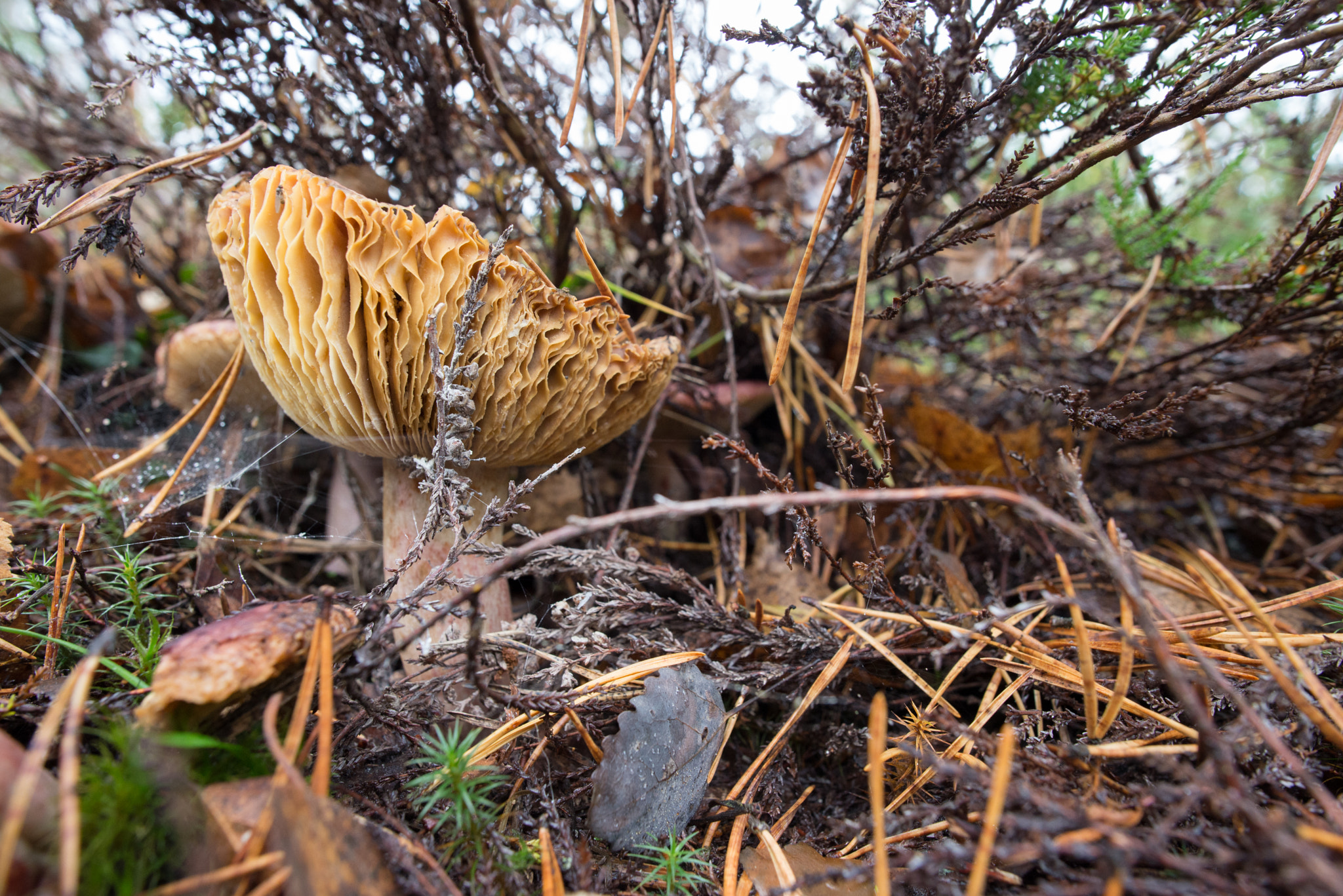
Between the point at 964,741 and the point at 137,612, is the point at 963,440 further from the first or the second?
the point at 137,612

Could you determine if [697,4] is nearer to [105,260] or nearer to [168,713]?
[168,713]

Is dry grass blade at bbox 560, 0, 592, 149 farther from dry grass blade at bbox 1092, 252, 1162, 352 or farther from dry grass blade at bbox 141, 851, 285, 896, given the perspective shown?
dry grass blade at bbox 1092, 252, 1162, 352

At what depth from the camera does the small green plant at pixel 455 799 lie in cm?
121

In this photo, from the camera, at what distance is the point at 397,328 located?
156cm

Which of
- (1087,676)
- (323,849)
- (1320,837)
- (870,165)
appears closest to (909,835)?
(1087,676)

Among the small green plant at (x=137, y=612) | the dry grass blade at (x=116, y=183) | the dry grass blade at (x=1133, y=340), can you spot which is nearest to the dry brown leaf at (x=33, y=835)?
the small green plant at (x=137, y=612)

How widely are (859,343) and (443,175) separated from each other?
5.88ft

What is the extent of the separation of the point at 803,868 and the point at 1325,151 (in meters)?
2.20

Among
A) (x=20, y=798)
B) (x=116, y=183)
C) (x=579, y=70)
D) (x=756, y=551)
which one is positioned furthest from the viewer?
(x=756, y=551)

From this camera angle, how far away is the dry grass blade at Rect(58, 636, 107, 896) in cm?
81

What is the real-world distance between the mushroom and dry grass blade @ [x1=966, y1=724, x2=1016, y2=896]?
1.24m

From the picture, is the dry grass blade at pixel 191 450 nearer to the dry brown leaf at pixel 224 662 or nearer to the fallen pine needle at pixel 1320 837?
the dry brown leaf at pixel 224 662

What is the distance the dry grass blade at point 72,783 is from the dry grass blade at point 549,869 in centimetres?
71

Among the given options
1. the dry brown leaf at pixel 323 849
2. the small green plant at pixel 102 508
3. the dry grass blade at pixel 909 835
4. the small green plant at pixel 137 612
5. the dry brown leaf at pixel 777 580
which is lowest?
the dry grass blade at pixel 909 835
